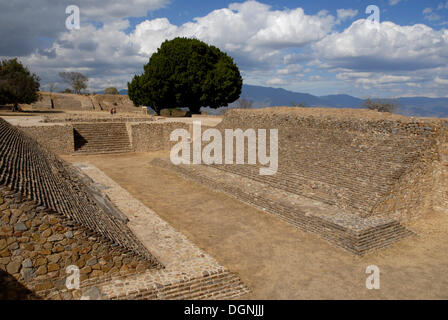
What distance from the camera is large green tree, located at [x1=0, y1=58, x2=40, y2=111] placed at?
93.7 feet

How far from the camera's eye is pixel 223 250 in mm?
7242

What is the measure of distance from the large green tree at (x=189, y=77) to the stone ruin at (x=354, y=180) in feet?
59.5

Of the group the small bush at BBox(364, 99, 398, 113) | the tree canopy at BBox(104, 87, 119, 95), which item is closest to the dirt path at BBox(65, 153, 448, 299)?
the small bush at BBox(364, 99, 398, 113)

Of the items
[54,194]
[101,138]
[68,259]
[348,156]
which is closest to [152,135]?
[101,138]

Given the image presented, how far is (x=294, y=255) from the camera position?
7035 millimetres

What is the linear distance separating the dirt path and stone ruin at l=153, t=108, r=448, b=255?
0.36 metres

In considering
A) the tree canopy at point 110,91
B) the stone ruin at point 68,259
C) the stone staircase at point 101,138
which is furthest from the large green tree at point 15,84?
the stone ruin at point 68,259

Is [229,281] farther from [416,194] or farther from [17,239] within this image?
[416,194]

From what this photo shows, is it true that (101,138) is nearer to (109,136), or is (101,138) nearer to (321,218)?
(109,136)

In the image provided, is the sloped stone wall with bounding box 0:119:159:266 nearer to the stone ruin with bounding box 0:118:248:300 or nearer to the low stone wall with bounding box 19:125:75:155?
the stone ruin with bounding box 0:118:248:300

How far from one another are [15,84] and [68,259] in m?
30.5

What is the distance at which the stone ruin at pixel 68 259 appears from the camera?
435 cm

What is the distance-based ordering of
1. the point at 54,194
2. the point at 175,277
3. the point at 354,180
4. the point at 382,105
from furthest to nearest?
the point at 382,105
the point at 354,180
the point at 54,194
the point at 175,277

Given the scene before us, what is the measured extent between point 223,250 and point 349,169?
15.4ft
